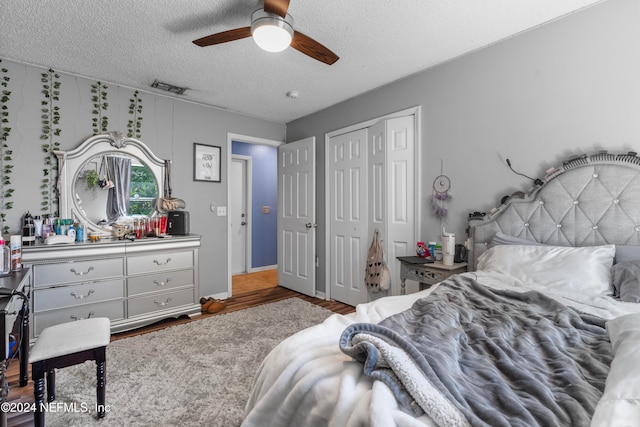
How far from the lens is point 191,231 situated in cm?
381

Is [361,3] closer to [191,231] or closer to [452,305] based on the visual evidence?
[452,305]

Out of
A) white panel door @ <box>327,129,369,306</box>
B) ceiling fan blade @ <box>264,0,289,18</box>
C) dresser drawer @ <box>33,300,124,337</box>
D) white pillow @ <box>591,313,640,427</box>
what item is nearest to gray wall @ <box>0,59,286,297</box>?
dresser drawer @ <box>33,300,124,337</box>

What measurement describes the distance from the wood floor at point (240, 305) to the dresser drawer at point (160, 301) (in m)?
0.18

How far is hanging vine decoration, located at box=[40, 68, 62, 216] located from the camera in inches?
112

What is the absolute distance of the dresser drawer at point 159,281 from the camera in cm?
295

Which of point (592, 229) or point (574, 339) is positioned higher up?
point (592, 229)

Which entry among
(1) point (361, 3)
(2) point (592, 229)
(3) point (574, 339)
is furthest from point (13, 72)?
(2) point (592, 229)

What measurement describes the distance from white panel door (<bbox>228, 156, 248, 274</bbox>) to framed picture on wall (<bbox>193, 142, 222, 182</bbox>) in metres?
1.35

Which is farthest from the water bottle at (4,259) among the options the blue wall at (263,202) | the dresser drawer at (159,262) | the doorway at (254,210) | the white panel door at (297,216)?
the blue wall at (263,202)

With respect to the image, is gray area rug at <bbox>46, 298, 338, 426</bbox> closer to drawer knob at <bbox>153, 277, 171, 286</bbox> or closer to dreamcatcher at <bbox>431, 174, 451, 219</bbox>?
drawer knob at <bbox>153, 277, 171, 286</bbox>

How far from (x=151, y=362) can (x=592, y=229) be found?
10.8 feet

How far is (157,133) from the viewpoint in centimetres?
353

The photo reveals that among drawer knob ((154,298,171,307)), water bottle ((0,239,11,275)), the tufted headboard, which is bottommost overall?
drawer knob ((154,298,171,307))

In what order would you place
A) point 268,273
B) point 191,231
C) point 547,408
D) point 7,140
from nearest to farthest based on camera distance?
point 547,408, point 7,140, point 191,231, point 268,273
